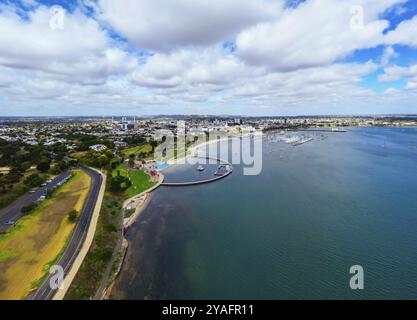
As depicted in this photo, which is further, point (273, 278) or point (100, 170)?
point (100, 170)

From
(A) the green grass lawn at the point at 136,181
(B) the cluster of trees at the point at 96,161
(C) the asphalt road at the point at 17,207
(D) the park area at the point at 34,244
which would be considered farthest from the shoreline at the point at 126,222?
(B) the cluster of trees at the point at 96,161

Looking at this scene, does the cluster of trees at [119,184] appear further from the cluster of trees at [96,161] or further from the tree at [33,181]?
the cluster of trees at [96,161]

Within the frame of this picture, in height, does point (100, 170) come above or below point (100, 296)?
above

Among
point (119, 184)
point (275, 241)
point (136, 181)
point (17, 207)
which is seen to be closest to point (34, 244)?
point (17, 207)

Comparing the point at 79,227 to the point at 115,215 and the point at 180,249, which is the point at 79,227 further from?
the point at 180,249

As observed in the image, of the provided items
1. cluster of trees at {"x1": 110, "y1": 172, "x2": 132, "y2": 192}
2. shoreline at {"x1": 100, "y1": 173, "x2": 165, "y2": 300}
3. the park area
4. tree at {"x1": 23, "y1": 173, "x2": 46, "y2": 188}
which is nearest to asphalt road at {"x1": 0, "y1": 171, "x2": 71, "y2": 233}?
tree at {"x1": 23, "y1": 173, "x2": 46, "y2": 188}

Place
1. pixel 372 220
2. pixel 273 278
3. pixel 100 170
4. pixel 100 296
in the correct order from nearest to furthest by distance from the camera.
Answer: pixel 100 296, pixel 273 278, pixel 372 220, pixel 100 170
